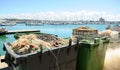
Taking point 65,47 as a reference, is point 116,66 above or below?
below

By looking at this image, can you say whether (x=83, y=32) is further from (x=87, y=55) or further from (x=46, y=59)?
(x=46, y=59)

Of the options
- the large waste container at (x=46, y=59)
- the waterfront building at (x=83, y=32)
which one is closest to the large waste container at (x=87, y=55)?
the large waste container at (x=46, y=59)

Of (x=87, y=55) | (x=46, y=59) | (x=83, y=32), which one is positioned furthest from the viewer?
(x=83, y=32)

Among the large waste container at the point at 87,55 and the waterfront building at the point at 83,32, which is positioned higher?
the waterfront building at the point at 83,32

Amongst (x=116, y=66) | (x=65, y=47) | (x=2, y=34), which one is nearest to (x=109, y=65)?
(x=116, y=66)

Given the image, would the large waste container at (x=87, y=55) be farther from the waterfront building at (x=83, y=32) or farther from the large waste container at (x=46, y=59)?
the waterfront building at (x=83, y=32)

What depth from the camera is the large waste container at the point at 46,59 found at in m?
5.79

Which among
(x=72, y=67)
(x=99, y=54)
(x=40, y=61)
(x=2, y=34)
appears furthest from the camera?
(x=2, y=34)

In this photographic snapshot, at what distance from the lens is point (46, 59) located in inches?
264

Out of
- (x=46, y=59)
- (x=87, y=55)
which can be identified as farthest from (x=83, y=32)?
(x=46, y=59)

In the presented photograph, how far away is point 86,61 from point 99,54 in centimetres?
129

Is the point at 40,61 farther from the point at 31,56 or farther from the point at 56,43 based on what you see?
the point at 56,43

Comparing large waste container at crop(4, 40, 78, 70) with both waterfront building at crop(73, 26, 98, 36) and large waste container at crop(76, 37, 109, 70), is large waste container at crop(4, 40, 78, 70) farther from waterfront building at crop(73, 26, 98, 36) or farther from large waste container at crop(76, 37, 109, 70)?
waterfront building at crop(73, 26, 98, 36)

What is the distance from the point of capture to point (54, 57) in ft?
23.2
